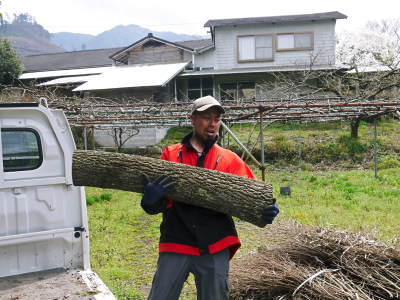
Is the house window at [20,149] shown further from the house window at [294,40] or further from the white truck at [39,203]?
the house window at [294,40]

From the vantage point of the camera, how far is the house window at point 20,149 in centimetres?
396

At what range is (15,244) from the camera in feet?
12.3

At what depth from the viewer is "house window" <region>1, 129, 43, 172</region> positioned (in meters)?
3.96

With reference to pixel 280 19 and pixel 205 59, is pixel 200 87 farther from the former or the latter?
pixel 280 19

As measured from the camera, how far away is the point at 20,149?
3998 millimetres

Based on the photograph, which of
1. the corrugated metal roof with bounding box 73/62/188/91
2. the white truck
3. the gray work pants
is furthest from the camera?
the corrugated metal roof with bounding box 73/62/188/91

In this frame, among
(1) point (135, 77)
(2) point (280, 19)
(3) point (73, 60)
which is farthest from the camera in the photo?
(3) point (73, 60)

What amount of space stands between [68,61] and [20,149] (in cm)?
2781

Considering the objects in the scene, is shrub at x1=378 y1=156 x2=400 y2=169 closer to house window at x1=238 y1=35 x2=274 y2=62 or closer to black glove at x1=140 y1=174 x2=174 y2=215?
house window at x1=238 y1=35 x2=274 y2=62

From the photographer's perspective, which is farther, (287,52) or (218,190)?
(287,52)

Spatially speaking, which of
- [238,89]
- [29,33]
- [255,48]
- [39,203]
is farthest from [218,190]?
[29,33]

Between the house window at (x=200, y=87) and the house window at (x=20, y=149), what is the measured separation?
63.4 feet

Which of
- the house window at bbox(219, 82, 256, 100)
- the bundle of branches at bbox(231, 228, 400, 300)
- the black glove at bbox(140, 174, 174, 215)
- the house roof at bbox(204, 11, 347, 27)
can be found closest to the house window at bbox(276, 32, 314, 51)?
the house roof at bbox(204, 11, 347, 27)

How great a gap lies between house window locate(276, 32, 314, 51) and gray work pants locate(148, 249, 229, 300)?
20.8 meters
